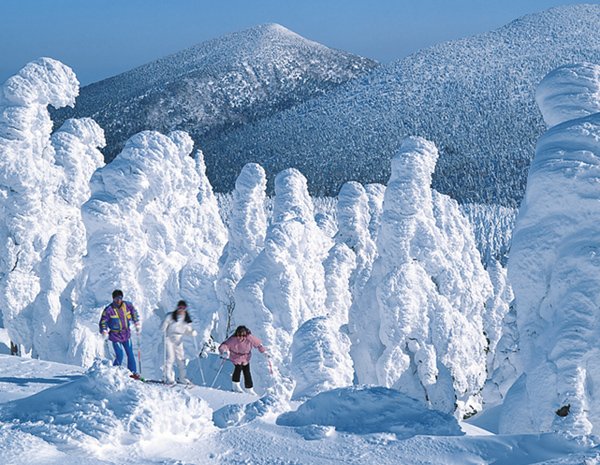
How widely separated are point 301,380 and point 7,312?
521 inches

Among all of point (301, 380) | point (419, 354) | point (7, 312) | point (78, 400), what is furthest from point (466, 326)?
point (78, 400)

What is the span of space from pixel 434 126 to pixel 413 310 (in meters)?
151

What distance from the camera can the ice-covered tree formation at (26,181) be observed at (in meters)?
22.1

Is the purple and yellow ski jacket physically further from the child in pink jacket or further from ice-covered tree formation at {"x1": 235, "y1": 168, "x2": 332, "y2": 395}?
ice-covered tree formation at {"x1": 235, "y1": 168, "x2": 332, "y2": 395}

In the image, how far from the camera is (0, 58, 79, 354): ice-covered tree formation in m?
22.1

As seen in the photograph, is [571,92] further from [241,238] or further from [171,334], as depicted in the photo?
[241,238]

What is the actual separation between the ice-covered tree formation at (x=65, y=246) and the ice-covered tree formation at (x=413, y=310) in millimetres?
8815

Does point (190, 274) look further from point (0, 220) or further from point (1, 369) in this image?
point (1, 369)

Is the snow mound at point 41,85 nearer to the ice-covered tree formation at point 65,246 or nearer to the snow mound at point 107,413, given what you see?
the ice-covered tree formation at point 65,246

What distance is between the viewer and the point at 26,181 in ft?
73.0

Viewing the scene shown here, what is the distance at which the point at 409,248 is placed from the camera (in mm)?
22234

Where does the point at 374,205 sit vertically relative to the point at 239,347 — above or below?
above

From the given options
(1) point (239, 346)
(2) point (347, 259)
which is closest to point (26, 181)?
(2) point (347, 259)

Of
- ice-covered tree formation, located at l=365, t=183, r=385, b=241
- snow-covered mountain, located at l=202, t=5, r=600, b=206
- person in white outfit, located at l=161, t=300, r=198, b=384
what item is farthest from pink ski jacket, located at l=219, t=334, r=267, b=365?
snow-covered mountain, located at l=202, t=5, r=600, b=206
